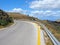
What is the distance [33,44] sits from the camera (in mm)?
15000

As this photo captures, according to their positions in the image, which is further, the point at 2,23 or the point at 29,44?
the point at 2,23

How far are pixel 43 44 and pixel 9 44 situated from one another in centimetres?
253

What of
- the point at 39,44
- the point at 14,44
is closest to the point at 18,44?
the point at 14,44

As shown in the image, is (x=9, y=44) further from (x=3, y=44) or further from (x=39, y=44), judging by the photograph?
(x=39, y=44)

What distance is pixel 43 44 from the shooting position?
49.7ft

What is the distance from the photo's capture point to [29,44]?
14.9 m

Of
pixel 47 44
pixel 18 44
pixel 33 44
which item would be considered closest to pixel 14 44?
pixel 18 44

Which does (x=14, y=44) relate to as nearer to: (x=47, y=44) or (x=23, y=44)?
(x=23, y=44)

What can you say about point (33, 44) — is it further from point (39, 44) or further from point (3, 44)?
point (3, 44)

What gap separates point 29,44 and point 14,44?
3.62 ft

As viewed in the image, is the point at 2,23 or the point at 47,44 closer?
the point at 47,44

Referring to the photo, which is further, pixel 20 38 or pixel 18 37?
pixel 18 37

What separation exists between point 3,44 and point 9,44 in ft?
1.53

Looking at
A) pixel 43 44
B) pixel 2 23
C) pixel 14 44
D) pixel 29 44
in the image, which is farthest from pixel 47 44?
pixel 2 23
